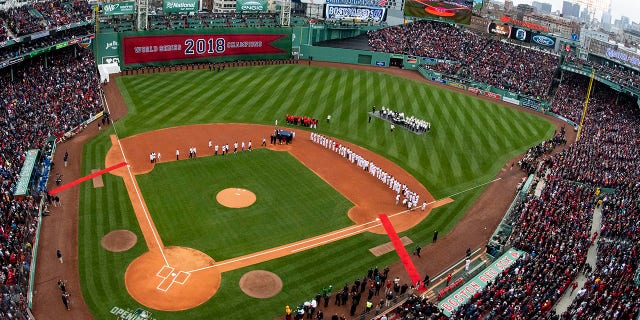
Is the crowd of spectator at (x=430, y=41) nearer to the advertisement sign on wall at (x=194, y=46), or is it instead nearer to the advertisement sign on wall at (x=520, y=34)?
the advertisement sign on wall at (x=520, y=34)

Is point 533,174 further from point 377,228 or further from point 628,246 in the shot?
point 377,228

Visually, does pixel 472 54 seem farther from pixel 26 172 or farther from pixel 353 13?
pixel 26 172

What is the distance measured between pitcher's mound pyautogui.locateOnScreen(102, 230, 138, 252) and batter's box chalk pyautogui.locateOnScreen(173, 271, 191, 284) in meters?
4.02

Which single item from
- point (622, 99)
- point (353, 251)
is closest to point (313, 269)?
point (353, 251)

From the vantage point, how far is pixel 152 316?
76.4ft

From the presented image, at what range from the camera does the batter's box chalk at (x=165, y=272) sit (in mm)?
26109

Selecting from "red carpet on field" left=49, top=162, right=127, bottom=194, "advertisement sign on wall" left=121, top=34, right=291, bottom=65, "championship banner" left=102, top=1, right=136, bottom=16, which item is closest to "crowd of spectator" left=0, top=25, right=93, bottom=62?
"championship banner" left=102, top=1, right=136, bottom=16

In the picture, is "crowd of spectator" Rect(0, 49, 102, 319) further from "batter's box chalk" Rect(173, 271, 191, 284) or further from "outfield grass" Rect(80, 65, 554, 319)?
"batter's box chalk" Rect(173, 271, 191, 284)

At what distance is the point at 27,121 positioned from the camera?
131ft

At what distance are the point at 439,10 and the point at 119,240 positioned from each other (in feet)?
212

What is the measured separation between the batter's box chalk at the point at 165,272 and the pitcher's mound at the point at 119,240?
9.93ft

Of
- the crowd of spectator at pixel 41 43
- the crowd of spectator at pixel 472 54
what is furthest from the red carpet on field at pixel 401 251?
the crowd of spectator at pixel 472 54

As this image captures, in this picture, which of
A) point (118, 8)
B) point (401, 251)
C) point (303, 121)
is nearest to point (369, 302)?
point (401, 251)

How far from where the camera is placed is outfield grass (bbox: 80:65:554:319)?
26531 millimetres
